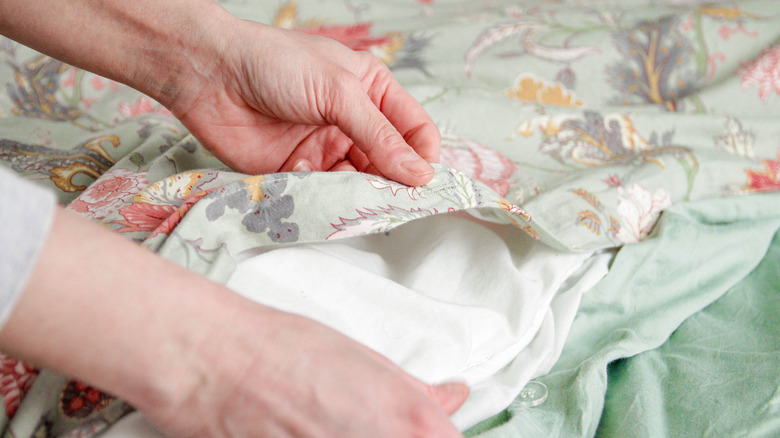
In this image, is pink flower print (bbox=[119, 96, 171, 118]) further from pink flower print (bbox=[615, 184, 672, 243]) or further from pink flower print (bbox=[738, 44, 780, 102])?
pink flower print (bbox=[738, 44, 780, 102])

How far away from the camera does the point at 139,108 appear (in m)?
0.96

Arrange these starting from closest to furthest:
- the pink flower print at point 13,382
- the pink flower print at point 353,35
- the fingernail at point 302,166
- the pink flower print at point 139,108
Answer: the pink flower print at point 13,382, the fingernail at point 302,166, the pink flower print at point 139,108, the pink flower print at point 353,35

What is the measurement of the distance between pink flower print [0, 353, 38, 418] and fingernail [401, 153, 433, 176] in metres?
0.36

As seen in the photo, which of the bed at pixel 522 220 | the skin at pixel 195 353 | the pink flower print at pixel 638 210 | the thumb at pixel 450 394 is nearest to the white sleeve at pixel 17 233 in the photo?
the skin at pixel 195 353

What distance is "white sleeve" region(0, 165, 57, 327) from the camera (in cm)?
31

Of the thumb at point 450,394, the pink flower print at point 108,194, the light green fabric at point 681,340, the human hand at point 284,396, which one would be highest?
the human hand at point 284,396

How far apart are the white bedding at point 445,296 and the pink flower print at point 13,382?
0.09 metres

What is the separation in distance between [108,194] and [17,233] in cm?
32

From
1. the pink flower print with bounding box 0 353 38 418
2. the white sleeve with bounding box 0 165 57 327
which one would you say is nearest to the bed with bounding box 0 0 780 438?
the pink flower print with bounding box 0 353 38 418

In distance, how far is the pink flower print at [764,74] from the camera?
966 millimetres

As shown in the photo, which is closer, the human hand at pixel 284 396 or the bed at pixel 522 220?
the human hand at pixel 284 396

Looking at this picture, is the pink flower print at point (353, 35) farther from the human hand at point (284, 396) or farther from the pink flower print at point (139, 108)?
the human hand at point (284, 396)

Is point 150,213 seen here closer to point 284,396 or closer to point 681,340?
point 284,396

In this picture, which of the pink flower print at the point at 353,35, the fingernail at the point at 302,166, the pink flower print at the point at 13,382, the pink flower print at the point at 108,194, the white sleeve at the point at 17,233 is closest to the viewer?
the white sleeve at the point at 17,233
